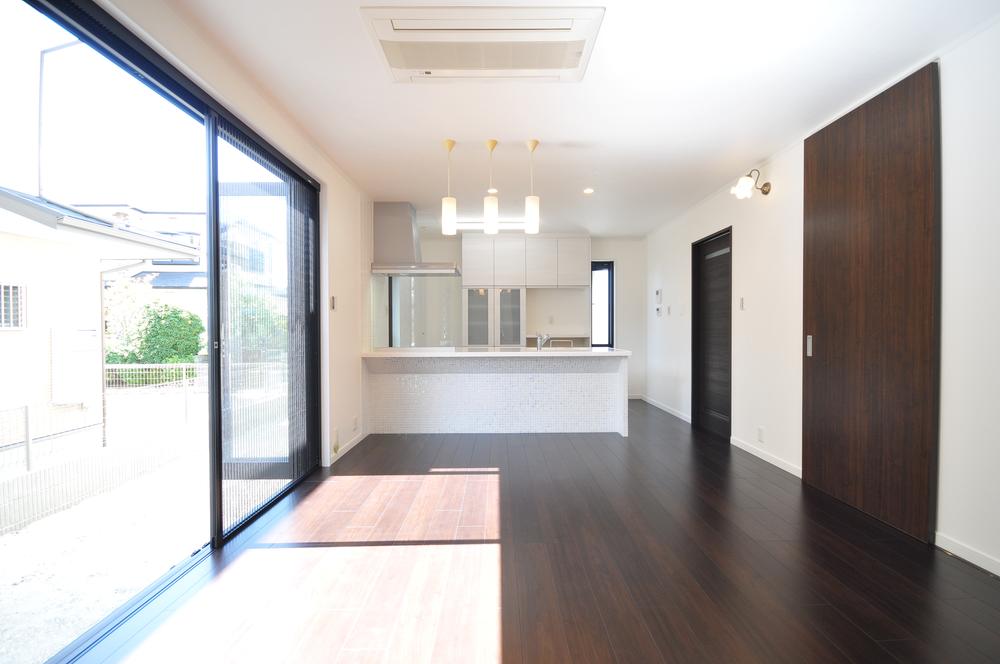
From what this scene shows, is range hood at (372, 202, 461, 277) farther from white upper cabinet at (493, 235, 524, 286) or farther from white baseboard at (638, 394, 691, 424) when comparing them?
A: white baseboard at (638, 394, 691, 424)

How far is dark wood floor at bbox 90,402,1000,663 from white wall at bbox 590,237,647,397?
12.5 feet

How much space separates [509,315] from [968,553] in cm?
502

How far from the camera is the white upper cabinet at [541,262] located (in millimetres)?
6516

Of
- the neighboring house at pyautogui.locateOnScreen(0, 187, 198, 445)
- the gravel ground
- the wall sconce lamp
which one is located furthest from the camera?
the wall sconce lamp

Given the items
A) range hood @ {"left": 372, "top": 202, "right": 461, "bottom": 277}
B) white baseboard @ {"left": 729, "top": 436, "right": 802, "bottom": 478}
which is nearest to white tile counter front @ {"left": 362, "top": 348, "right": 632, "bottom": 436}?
range hood @ {"left": 372, "top": 202, "right": 461, "bottom": 277}

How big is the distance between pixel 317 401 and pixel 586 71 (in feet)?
10.1

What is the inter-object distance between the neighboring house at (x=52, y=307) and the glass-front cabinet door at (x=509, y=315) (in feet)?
16.1

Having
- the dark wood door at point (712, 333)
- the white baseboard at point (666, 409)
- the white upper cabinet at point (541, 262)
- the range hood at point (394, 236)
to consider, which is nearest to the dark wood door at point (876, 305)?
the dark wood door at point (712, 333)

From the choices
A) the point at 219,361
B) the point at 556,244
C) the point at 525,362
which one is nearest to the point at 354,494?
the point at 219,361

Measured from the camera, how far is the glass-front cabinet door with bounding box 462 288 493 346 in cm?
649

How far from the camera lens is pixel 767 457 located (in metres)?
3.84

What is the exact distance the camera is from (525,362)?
4.77m

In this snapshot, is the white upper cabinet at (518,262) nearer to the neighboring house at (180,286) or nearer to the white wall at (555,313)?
the white wall at (555,313)

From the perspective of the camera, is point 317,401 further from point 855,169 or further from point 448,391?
point 855,169
